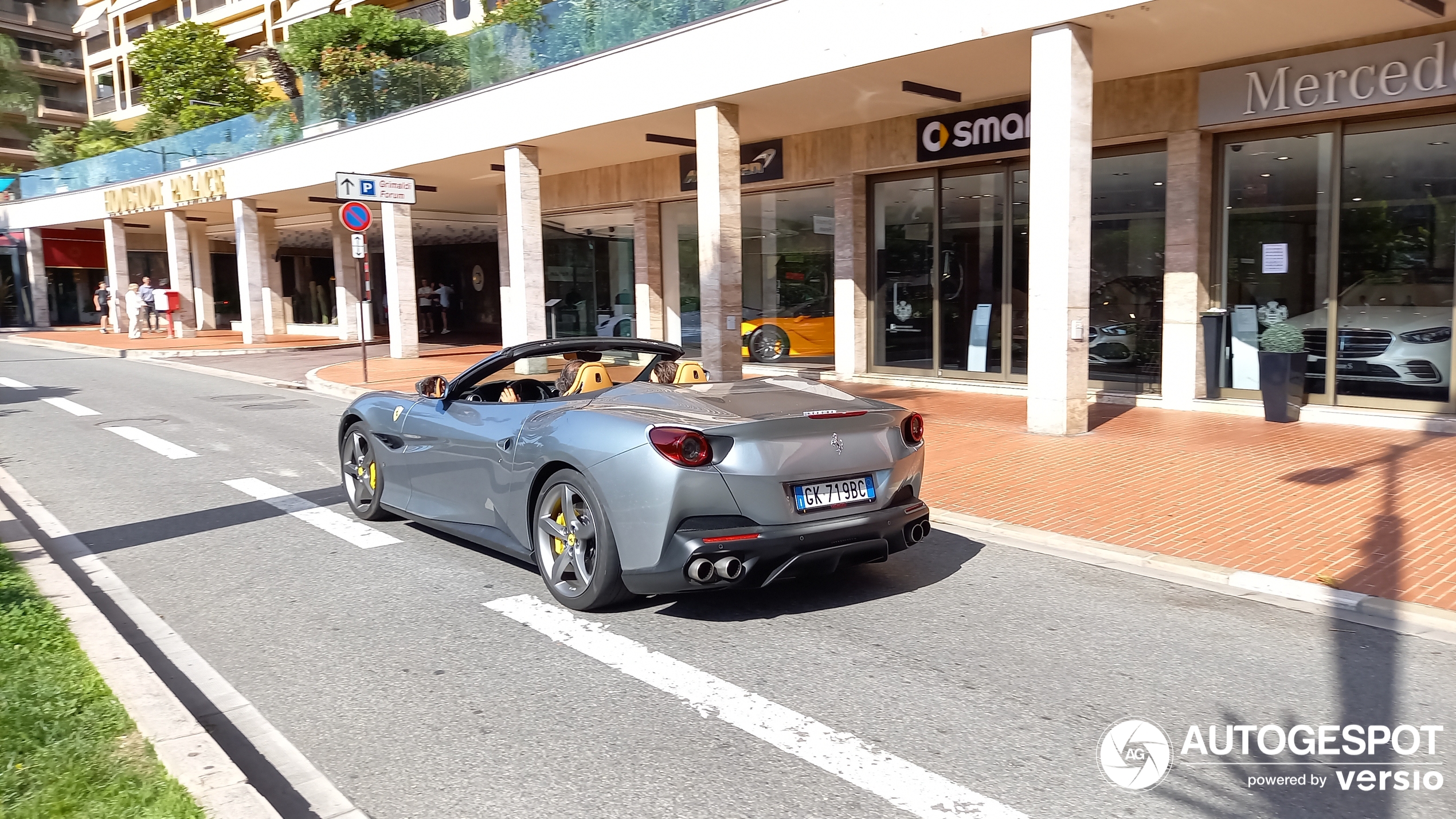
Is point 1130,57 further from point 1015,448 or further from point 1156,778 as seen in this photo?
point 1156,778

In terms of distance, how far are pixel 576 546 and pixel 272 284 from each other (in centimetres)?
3523

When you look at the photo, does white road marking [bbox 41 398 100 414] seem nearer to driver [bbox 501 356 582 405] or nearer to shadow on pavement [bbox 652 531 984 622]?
driver [bbox 501 356 582 405]

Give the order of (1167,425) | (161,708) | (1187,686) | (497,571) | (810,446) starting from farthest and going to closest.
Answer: (1167,425) < (497,571) < (810,446) < (1187,686) < (161,708)

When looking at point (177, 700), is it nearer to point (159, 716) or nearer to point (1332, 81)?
point (159, 716)

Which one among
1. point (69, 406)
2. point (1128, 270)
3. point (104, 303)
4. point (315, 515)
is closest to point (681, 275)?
point (1128, 270)

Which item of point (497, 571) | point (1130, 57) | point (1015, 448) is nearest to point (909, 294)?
point (1130, 57)

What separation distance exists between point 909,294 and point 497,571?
11.0 metres

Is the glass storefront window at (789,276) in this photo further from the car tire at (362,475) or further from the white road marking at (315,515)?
the car tire at (362,475)

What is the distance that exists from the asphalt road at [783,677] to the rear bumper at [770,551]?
1.00 feet

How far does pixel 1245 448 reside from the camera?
954 cm

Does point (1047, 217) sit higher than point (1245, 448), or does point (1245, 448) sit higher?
point (1047, 217)

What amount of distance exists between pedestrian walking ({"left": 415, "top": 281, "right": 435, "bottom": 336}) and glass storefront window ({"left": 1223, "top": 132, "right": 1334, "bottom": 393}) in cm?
2662

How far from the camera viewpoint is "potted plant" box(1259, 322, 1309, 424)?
11094 millimetres

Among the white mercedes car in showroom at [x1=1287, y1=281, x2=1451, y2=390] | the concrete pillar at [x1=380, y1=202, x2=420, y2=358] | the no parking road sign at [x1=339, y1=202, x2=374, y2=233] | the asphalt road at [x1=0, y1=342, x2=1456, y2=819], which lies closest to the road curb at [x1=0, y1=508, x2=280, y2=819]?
the asphalt road at [x1=0, y1=342, x2=1456, y2=819]
